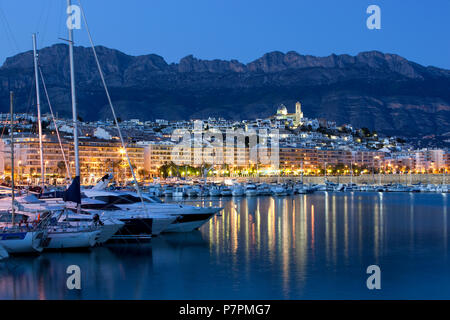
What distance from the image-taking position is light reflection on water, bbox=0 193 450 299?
17.2 metres

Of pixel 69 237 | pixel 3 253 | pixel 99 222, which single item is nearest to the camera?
pixel 3 253

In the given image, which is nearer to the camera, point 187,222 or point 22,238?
point 22,238

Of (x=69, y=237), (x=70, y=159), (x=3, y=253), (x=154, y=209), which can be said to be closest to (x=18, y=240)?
(x=3, y=253)

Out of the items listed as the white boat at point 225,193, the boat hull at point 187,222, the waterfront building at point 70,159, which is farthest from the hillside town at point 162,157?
the boat hull at point 187,222

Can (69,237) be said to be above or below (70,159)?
below

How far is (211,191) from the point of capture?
248ft

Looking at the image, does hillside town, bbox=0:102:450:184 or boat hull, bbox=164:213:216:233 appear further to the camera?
hillside town, bbox=0:102:450:184

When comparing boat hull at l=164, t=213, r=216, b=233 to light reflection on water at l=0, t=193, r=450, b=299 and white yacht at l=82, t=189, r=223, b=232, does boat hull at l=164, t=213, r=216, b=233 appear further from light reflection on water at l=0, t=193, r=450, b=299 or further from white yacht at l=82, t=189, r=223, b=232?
light reflection on water at l=0, t=193, r=450, b=299

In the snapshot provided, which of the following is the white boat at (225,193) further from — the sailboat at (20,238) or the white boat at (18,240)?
the white boat at (18,240)

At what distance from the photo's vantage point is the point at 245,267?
2089cm

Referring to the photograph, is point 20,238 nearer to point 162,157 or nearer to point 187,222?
point 187,222

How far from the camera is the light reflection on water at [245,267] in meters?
17.2

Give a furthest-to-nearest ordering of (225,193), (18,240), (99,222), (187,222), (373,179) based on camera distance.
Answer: (373,179)
(225,193)
(187,222)
(99,222)
(18,240)

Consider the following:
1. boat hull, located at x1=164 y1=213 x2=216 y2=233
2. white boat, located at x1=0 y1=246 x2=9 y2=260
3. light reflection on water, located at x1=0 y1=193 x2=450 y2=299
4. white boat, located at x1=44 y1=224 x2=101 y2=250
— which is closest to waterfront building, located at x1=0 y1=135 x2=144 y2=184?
boat hull, located at x1=164 y1=213 x2=216 y2=233
